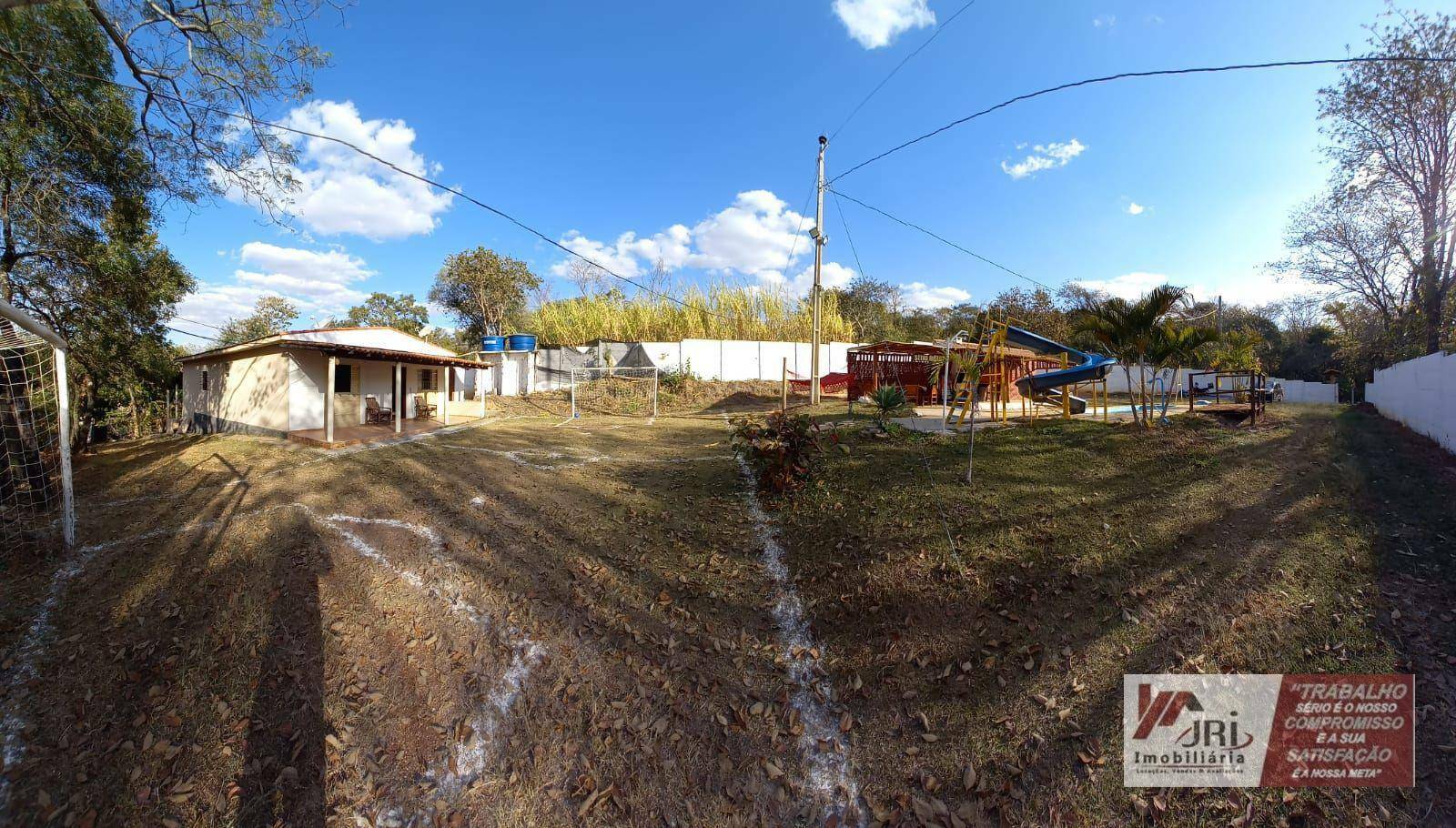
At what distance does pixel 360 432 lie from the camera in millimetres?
12484

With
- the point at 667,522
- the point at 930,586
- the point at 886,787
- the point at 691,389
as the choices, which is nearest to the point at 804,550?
the point at 930,586

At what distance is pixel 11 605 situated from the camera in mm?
4070

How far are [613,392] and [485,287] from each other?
51.5ft

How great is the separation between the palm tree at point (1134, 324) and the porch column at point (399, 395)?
552 inches

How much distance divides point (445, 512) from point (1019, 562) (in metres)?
6.07

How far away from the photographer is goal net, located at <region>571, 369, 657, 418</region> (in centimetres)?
1777

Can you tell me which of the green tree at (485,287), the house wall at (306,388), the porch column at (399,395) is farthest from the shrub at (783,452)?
the green tree at (485,287)

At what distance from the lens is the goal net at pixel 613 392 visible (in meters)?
17.8

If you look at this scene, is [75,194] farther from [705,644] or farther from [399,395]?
[705,644]

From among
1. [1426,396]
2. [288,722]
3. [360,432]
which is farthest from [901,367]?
[288,722]

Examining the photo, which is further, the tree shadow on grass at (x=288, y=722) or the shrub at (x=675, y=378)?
the shrub at (x=675, y=378)

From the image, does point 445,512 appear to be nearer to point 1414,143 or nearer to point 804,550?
point 804,550

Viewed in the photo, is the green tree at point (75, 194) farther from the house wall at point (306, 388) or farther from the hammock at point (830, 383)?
the hammock at point (830, 383)

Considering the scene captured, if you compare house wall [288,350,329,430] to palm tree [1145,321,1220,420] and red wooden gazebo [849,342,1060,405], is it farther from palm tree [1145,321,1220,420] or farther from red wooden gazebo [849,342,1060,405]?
palm tree [1145,321,1220,420]
